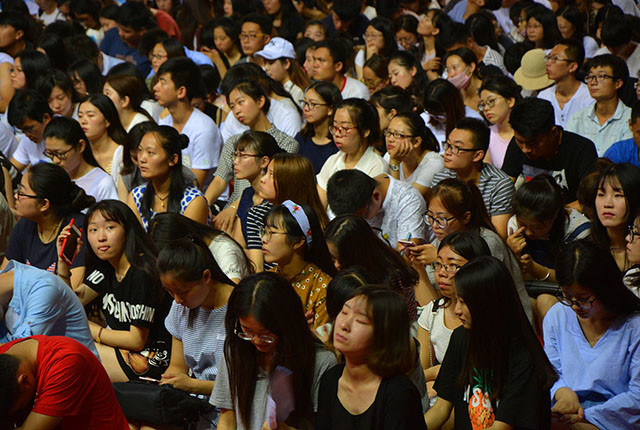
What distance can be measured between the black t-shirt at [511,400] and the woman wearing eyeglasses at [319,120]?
2835 mm

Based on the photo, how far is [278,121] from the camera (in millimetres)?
6133

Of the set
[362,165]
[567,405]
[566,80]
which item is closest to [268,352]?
[567,405]

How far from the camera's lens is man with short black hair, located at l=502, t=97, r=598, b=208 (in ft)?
15.6

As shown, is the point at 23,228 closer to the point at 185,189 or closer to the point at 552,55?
the point at 185,189

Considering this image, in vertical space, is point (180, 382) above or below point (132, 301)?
below

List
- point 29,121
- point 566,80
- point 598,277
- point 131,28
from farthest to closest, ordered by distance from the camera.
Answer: point 131,28 < point 566,80 < point 29,121 < point 598,277

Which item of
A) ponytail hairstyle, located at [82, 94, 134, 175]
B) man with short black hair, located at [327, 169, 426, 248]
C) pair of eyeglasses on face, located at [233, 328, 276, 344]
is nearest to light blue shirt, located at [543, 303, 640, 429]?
pair of eyeglasses on face, located at [233, 328, 276, 344]

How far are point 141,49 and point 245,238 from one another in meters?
3.84

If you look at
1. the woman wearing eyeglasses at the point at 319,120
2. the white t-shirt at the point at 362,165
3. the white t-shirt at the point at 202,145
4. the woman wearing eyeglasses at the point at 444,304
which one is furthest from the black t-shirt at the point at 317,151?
the woman wearing eyeglasses at the point at 444,304

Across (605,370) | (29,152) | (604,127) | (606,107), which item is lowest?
(29,152)

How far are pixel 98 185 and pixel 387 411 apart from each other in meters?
3.20

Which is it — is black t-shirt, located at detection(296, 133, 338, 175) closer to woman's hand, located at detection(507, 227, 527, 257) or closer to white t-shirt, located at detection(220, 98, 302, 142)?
white t-shirt, located at detection(220, 98, 302, 142)

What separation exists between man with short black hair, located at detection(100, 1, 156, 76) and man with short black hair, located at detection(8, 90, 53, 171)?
7.23 feet

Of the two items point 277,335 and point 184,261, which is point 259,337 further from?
point 184,261
